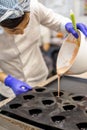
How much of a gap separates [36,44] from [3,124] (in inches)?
20.6

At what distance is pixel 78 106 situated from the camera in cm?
73

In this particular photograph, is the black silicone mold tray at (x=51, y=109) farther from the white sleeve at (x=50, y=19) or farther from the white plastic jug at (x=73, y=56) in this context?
the white sleeve at (x=50, y=19)

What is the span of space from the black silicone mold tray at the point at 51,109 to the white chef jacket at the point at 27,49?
0.23 m

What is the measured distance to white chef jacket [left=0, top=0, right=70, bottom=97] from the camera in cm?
103

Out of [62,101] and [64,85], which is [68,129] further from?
[64,85]

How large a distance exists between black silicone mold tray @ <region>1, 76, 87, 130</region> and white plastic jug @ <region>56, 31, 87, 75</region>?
91mm

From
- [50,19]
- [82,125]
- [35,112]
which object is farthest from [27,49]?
[82,125]

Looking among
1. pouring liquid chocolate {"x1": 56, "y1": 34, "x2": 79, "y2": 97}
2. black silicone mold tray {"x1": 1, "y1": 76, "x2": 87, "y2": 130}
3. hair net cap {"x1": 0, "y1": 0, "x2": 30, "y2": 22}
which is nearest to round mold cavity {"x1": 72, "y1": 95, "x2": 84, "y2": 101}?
black silicone mold tray {"x1": 1, "y1": 76, "x2": 87, "y2": 130}

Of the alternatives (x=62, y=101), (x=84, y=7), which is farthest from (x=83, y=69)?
(x=84, y=7)

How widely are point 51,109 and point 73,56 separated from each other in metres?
0.23

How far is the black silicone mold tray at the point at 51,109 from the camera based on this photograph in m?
0.64

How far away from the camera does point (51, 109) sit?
0.72m

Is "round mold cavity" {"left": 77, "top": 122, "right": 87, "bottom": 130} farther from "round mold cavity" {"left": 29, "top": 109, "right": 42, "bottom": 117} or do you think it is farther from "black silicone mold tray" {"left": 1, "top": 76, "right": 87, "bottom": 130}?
"round mold cavity" {"left": 29, "top": 109, "right": 42, "bottom": 117}

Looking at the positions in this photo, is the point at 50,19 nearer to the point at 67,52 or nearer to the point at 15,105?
the point at 67,52
